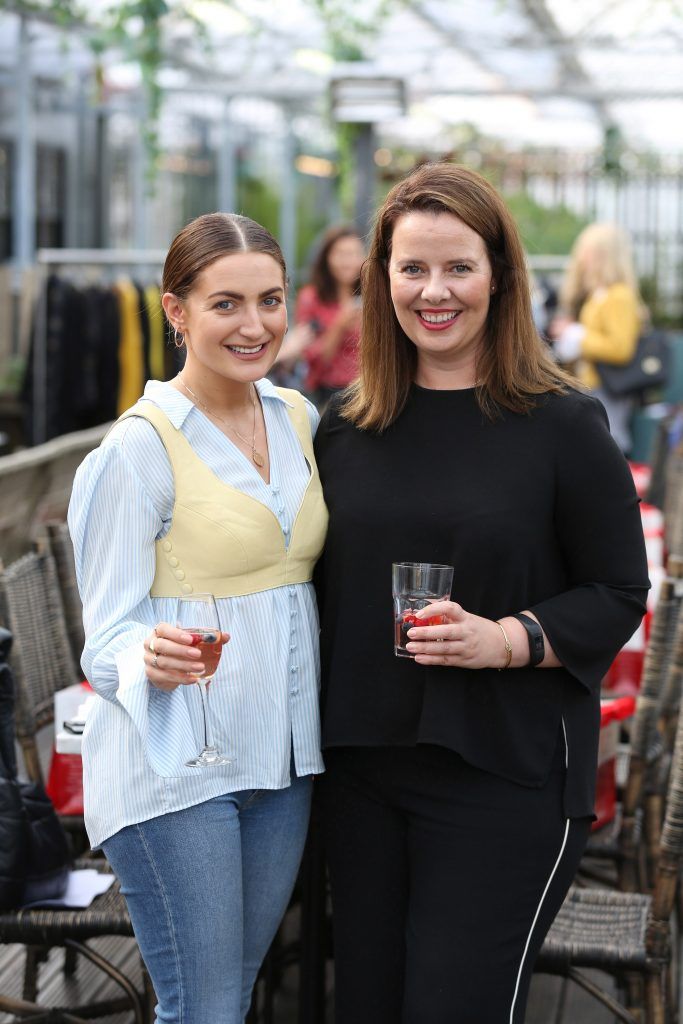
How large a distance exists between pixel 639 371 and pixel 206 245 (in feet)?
19.5

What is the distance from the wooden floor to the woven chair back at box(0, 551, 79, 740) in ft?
2.19

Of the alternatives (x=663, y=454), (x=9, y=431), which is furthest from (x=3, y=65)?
(x=663, y=454)

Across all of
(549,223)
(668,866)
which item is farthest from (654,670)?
(549,223)

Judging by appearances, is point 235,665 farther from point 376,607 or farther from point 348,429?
point 348,429

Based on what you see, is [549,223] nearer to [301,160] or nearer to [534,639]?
[301,160]

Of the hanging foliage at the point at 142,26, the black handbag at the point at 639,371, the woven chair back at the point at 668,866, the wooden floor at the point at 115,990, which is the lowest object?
the wooden floor at the point at 115,990

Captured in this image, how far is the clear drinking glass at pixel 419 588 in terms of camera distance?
6.64 ft

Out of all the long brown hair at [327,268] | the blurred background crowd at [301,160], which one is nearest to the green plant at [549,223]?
the blurred background crowd at [301,160]

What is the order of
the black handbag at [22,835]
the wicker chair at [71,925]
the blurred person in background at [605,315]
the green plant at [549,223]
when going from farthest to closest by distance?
the green plant at [549,223]
the blurred person in background at [605,315]
the wicker chair at [71,925]
the black handbag at [22,835]

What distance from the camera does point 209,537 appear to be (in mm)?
2062

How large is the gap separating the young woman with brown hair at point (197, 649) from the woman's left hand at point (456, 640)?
0.75ft

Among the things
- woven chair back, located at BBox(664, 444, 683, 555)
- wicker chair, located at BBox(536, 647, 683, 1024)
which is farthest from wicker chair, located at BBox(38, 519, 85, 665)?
woven chair back, located at BBox(664, 444, 683, 555)

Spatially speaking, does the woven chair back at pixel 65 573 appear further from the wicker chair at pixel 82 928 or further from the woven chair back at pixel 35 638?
the wicker chair at pixel 82 928

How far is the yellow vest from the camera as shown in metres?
2.06
